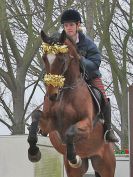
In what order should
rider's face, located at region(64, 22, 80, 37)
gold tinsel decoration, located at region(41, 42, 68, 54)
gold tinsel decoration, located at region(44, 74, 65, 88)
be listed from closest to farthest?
gold tinsel decoration, located at region(44, 74, 65, 88), gold tinsel decoration, located at region(41, 42, 68, 54), rider's face, located at region(64, 22, 80, 37)

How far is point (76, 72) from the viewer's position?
22.8ft

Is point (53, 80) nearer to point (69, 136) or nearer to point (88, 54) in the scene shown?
point (69, 136)

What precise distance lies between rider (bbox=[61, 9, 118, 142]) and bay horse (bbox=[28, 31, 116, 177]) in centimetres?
35

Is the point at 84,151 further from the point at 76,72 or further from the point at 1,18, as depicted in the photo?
the point at 1,18

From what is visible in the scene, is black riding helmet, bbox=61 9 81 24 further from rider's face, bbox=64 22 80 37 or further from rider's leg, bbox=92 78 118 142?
rider's leg, bbox=92 78 118 142

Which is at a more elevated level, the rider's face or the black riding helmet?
the black riding helmet

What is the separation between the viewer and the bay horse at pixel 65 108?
6422 mm

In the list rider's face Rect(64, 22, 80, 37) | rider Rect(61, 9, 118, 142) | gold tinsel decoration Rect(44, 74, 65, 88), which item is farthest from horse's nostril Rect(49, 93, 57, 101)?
rider's face Rect(64, 22, 80, 37)

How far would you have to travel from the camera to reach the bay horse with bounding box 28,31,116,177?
21.1ft

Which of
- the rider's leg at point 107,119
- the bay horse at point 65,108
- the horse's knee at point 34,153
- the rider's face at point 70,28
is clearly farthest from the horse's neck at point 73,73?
the horse's knee at point 34,153

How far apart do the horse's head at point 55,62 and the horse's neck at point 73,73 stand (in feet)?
0.70

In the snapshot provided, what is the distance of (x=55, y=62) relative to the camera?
6.40 m

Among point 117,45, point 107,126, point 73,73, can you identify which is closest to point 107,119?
point 107,126

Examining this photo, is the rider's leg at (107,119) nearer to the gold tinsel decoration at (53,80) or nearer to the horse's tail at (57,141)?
the horse's tail at (57,141)
